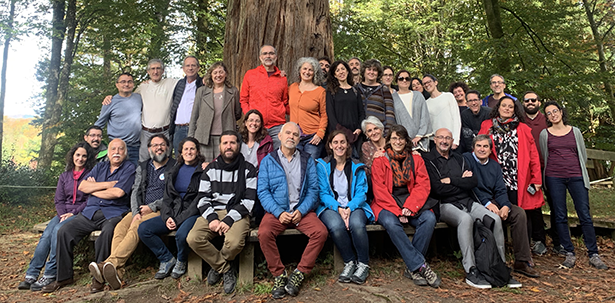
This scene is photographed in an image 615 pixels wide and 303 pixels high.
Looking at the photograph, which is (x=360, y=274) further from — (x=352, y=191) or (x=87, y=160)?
(x=87, y=160)

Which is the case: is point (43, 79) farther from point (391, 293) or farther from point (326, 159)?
point (391, 293)

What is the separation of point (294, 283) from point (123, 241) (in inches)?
71.3

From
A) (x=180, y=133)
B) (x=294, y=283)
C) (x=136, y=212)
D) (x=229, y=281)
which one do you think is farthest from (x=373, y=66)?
(x=136, y=212)

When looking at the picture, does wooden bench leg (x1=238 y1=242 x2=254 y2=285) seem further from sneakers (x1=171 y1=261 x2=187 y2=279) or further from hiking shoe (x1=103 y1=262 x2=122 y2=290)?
hiking shoe (x1=103 y1=262 x2=122 y2=290)

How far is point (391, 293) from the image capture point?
3.71m

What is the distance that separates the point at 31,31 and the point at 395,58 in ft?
38.2

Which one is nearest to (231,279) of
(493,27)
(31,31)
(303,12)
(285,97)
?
(285,97)

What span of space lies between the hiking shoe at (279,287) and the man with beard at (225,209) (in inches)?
18.1

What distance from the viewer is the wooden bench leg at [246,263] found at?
13.3 feet

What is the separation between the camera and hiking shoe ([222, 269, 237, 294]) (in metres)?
3.91

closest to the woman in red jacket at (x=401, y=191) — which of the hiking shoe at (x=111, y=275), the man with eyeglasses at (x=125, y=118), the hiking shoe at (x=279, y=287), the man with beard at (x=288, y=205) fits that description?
the man with beard at (x=288, y=205)

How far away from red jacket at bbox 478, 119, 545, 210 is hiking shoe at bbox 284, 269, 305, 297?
2.78 meters

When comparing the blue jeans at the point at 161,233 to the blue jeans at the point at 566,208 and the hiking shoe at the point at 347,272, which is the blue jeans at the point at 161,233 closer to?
the hiking shoe at the point at 347,272

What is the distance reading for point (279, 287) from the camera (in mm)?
3779
